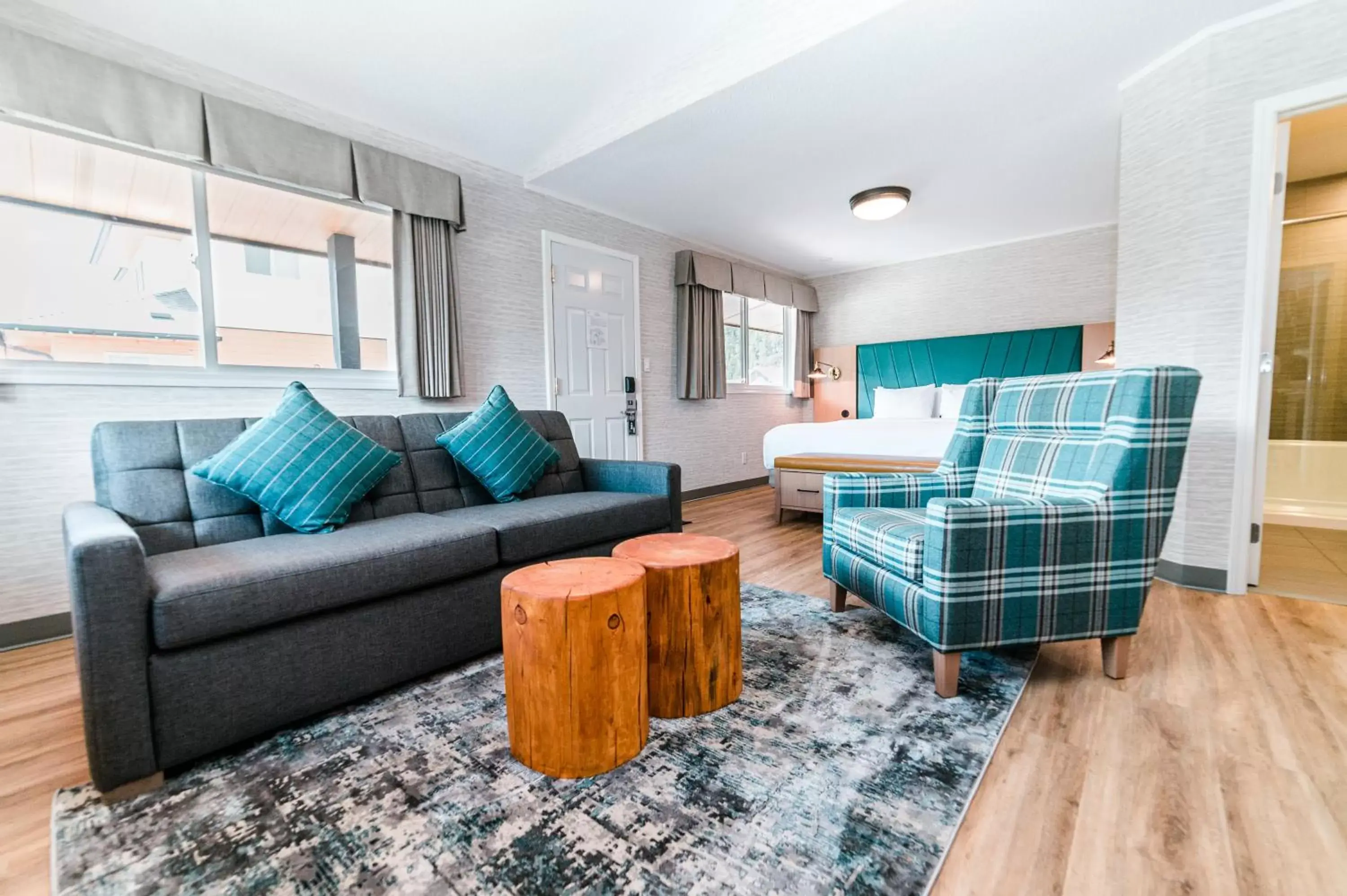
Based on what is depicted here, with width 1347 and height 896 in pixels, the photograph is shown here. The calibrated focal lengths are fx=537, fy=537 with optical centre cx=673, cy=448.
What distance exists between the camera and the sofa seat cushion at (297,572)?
133 cm

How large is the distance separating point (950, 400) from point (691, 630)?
4.59 m

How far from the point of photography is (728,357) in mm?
5992

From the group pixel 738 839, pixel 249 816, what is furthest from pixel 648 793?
pixel 249 816

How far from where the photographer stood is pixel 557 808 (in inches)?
47.5

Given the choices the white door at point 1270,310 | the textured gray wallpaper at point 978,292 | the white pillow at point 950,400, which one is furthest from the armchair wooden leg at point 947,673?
the textured gray wallpaper at point 978,292

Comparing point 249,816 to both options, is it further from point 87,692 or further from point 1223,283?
point 1223,283

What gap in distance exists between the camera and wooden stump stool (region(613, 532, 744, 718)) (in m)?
1.53

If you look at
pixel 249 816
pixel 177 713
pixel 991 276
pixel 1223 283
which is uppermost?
pixel 991 276

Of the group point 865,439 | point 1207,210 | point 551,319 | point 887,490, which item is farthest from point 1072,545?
point 551,319

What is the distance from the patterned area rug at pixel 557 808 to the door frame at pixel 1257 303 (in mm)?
1726

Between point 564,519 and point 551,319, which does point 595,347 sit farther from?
point 564,519

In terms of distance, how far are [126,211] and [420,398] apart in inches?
59.1

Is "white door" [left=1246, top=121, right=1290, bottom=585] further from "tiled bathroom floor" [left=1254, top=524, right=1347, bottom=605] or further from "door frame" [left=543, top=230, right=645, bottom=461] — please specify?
"door frame" [left=543, top=230, right=645, bottom=461]

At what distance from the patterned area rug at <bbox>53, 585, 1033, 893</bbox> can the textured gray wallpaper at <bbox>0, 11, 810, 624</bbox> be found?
1.59 m
